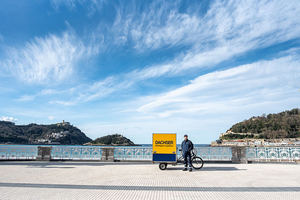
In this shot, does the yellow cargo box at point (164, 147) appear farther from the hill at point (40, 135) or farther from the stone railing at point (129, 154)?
the hill at point (40, 135)

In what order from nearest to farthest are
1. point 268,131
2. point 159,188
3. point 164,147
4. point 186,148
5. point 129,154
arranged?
point 159,188 → point 186,148 → point 164,147 → point 129,154 → point 268,131

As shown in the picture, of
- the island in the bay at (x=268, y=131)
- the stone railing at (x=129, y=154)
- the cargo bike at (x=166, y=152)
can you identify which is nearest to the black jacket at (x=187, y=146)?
the cargo bike at (x=166, y=152)

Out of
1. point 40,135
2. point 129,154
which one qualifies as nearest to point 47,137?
point 40,135

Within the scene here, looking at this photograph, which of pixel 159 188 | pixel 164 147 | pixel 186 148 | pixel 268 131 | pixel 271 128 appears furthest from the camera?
pixel 271 128

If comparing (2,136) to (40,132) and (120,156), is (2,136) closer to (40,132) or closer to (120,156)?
(40,132)

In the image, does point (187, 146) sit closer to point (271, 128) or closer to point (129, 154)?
point (129, 154)

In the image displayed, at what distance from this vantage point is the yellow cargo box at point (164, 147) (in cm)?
1166

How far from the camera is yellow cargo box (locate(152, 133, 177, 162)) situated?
11.7 meters

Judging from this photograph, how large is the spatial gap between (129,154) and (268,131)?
13762 cm

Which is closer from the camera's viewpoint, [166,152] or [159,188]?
[159,188]

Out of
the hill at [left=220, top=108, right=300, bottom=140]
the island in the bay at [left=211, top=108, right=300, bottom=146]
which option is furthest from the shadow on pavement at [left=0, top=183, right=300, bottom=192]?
the hill at [left=220, top=108, right=300, bottom=140]

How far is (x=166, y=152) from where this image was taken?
38.7ft

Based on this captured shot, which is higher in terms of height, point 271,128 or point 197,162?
point 271,128

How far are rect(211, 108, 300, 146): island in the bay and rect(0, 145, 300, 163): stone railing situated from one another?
337ft
